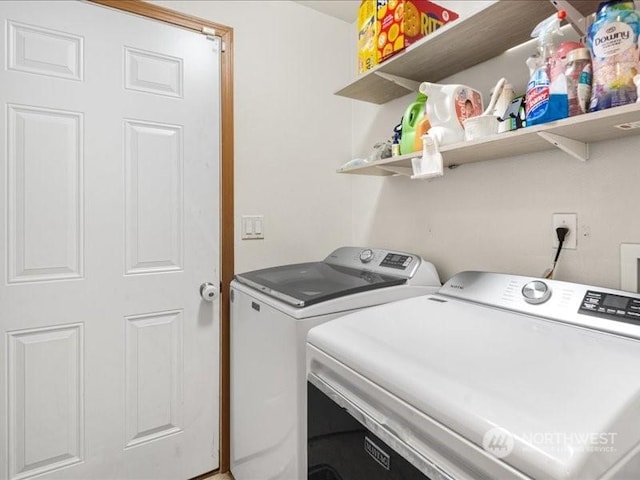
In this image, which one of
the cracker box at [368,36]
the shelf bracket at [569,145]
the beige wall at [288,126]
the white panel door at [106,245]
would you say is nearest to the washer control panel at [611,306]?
the shelf bracket at [569,145]

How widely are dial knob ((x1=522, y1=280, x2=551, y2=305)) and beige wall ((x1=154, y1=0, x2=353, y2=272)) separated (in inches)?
47.3

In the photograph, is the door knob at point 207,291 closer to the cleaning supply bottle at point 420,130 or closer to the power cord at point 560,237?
the cleaning supply bottle at point 420,130

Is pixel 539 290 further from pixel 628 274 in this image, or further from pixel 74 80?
pixel 74 80

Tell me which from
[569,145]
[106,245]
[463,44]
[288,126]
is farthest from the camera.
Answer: [288,126]

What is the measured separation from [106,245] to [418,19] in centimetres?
155

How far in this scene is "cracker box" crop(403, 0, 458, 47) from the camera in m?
1.34

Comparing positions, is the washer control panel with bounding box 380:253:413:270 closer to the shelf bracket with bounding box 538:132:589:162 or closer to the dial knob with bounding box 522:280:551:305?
the dial knob with bounding box 522:280:551:305

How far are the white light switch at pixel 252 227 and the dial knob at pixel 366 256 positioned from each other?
0.54 m

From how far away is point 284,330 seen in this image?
1221 mm

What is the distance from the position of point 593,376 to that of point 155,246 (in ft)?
5.22

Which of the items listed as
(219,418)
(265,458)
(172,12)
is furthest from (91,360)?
(172,12)

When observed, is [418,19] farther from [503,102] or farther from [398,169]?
[398,169]

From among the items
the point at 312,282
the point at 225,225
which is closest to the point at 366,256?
the point at 312,282

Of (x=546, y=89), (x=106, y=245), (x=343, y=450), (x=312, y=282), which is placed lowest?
(x=343, y=450)
